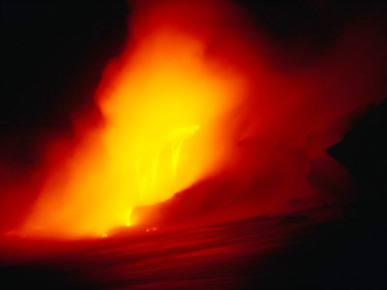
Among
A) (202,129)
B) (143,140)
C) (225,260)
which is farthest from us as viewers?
(143,140)

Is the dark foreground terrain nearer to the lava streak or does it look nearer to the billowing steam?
the billowing steam

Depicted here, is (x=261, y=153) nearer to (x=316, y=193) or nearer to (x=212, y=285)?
(x=316, y=193)

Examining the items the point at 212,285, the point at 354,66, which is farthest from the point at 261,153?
the point at 212,285

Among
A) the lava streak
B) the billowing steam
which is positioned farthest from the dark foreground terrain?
the lava streak

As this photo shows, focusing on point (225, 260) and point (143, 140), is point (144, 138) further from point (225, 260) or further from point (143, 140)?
point (225, 260)

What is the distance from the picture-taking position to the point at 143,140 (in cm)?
1234

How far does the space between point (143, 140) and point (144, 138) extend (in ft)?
0.36

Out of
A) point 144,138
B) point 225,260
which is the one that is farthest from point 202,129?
point 225,260

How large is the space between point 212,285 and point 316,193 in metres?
5.03

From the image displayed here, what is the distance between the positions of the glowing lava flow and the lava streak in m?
0.03

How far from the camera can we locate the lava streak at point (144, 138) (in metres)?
11.0

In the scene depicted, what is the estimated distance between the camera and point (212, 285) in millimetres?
4398

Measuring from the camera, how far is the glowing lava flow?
1096 cm

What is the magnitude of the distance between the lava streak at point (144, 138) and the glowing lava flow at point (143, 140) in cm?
3
